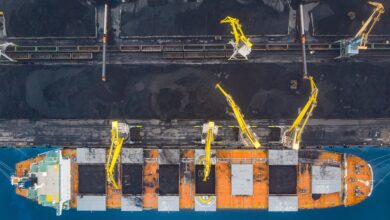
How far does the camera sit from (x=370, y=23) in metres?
27.8

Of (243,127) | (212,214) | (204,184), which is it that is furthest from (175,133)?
(212,214)

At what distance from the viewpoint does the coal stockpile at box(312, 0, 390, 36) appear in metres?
27.8

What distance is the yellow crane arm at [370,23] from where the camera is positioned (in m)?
26.5

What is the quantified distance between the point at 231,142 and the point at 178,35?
863 centimetres

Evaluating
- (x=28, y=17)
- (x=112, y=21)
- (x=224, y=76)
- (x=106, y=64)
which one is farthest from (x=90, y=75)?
(x=224, y=76)

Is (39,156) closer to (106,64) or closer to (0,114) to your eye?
(0,114)

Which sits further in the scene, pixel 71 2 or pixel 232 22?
Answer: pixel 71 2

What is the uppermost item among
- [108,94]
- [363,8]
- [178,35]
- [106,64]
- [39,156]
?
[363,8]

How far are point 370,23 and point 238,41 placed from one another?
9.77 m

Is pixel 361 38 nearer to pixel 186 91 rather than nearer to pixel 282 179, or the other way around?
pixel 282 179

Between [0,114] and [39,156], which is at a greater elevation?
[0,114]

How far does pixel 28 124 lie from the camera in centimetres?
2861

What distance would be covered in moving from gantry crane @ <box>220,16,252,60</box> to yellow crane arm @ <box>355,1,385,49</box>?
24.7ft

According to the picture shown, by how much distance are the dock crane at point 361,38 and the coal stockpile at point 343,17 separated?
1.38 feet
